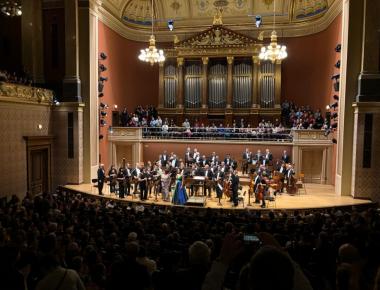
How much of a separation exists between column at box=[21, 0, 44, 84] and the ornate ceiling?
4.41 metres

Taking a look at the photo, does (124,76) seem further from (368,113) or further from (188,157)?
(368,113)

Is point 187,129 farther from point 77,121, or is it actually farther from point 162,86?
point 77,121

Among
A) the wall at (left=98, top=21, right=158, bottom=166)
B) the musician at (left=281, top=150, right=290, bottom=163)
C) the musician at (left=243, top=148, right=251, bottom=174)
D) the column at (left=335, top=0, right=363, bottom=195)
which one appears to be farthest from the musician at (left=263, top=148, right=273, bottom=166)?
the wall at (left=98, top=21, right=158, bottom=166)

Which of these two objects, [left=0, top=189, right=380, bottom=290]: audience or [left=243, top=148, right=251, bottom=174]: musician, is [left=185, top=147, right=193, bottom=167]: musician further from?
[left=0, top=189, right=380, bottom=290]: audience

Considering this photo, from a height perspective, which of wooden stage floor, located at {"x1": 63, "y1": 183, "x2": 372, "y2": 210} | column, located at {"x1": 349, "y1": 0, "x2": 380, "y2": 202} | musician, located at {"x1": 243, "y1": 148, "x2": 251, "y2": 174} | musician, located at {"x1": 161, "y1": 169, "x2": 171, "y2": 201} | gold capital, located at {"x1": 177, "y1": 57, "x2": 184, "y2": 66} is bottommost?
wooden stage floor, located at {"x1": 63, "y1": 183, "x2": 372, "y2": 210}

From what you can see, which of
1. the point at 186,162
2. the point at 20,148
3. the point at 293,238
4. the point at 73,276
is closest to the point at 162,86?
the point at 186,162

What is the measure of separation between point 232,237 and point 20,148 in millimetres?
14070

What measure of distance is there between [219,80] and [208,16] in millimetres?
4830

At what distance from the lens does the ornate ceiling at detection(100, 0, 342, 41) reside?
69.9 feet

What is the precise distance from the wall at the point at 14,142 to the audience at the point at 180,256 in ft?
16.4

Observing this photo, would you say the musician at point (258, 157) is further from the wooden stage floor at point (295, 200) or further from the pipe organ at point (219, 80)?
the pipe organ at point (219, 80)

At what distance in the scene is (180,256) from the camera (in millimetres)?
4824

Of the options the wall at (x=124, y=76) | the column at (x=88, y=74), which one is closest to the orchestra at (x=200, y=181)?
the column at (x=88, y=74)

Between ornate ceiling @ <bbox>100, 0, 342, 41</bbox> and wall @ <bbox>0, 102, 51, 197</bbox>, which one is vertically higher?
ornate ceiling @ <bbox>100, 0, 342, 41</bbox>
